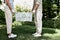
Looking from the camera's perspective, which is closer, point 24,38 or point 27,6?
point 24,38

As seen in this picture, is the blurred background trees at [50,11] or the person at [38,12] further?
the blurred background trees at [50,11]

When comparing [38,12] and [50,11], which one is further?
[50,11]

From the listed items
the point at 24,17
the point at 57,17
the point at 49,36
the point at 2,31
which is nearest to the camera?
the point at 49,36

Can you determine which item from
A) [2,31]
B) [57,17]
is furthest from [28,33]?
[57,17]

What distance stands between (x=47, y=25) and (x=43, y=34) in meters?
1.83

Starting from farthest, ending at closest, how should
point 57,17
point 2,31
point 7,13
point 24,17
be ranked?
point 57,17 → point 24,17 → point 2,31 → point 7,13

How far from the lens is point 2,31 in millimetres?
6902

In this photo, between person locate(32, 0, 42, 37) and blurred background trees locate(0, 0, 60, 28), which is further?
blurred background trees locate(0, 0, 60, 28)

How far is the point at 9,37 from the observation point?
5.99m

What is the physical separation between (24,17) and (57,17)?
1.48 metres

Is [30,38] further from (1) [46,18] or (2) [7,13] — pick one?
(1) [46,18]

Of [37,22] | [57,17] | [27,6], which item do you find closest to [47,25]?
[57,17]

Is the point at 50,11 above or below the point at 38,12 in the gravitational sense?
below

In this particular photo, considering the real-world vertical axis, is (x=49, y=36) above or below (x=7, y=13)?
below
